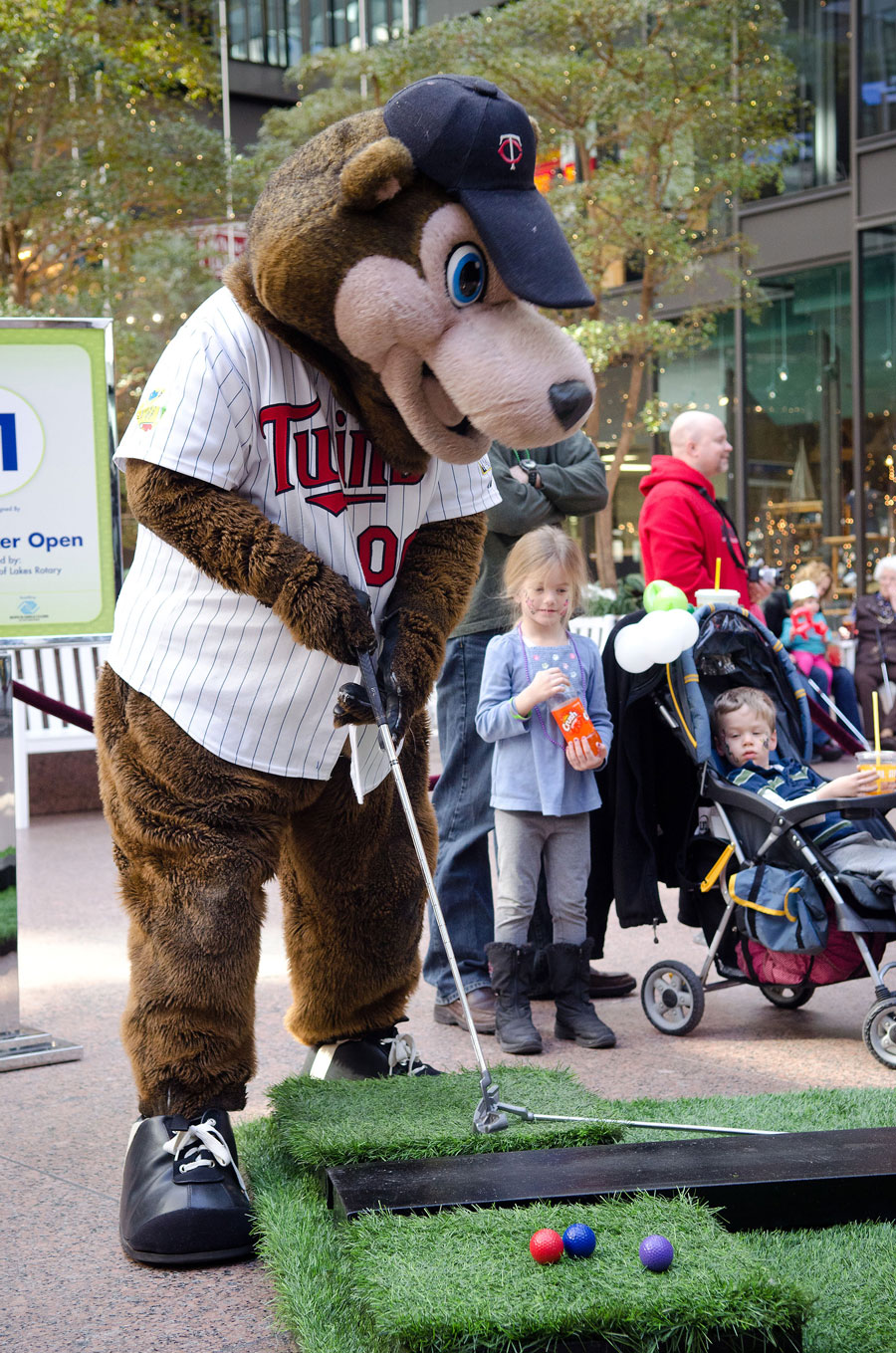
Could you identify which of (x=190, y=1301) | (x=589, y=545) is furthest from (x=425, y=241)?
(x=589, y=545)

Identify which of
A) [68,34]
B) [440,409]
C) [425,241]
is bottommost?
[440,409]

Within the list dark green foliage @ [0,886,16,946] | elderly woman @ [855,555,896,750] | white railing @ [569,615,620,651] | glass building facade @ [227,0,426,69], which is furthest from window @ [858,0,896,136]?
dark green foliage @ [0,886,16,946]

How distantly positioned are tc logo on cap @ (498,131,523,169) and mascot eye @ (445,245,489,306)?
0.18 m

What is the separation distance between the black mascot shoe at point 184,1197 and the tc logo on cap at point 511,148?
2.04m

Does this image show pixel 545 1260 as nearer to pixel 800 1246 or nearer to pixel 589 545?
pixel 800 1246

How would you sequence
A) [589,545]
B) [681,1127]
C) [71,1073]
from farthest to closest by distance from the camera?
[589,545], [71,1073], [681,1127]

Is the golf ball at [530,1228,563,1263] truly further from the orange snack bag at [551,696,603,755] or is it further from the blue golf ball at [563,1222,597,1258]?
the orange snack bag at [551,696,603,755]

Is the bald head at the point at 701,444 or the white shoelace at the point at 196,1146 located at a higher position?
the bald head at the point at 701,444

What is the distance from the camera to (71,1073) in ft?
14.3

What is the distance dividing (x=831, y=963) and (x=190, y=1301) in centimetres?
246

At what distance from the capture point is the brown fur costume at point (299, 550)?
115 inches

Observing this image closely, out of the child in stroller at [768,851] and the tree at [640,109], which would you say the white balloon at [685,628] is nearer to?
the child in stroller at [768,851]

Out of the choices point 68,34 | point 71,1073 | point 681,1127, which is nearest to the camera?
point 681,1127

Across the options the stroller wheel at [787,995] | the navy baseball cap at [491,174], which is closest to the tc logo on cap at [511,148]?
the navy baseball cap at [491,174]
